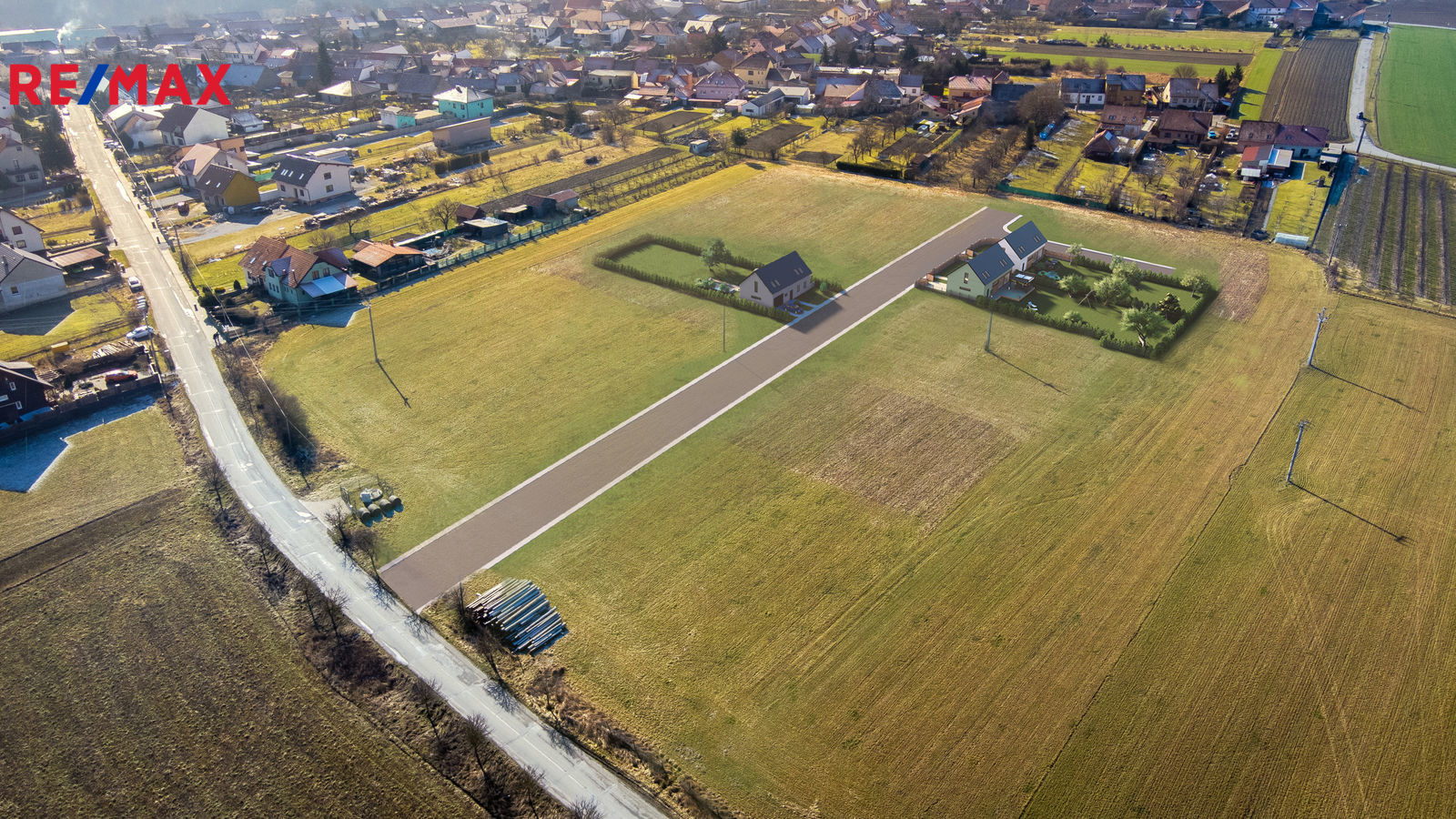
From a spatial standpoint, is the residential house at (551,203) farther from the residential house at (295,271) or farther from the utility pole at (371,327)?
the utility pole at (371,327)

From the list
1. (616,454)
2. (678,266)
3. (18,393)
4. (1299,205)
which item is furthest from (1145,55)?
(18,393)

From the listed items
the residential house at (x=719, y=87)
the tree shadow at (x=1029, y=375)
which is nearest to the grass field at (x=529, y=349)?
the tree shadow at (x=1029, y=375)

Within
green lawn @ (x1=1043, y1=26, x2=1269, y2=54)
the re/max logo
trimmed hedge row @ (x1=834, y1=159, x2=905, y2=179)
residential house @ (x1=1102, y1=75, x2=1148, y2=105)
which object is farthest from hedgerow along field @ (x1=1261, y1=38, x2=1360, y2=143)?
the re/max logo

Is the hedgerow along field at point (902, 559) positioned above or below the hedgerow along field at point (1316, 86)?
above

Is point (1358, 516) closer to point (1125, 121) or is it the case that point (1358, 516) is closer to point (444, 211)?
point (1125, 121)

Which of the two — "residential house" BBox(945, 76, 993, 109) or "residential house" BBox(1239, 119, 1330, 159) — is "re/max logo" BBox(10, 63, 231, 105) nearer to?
"residential house" BBox(945, 76, 993, 109)

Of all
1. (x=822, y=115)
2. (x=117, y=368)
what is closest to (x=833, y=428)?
(x=117, y=368)

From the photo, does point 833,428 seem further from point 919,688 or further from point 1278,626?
point 1278,626
